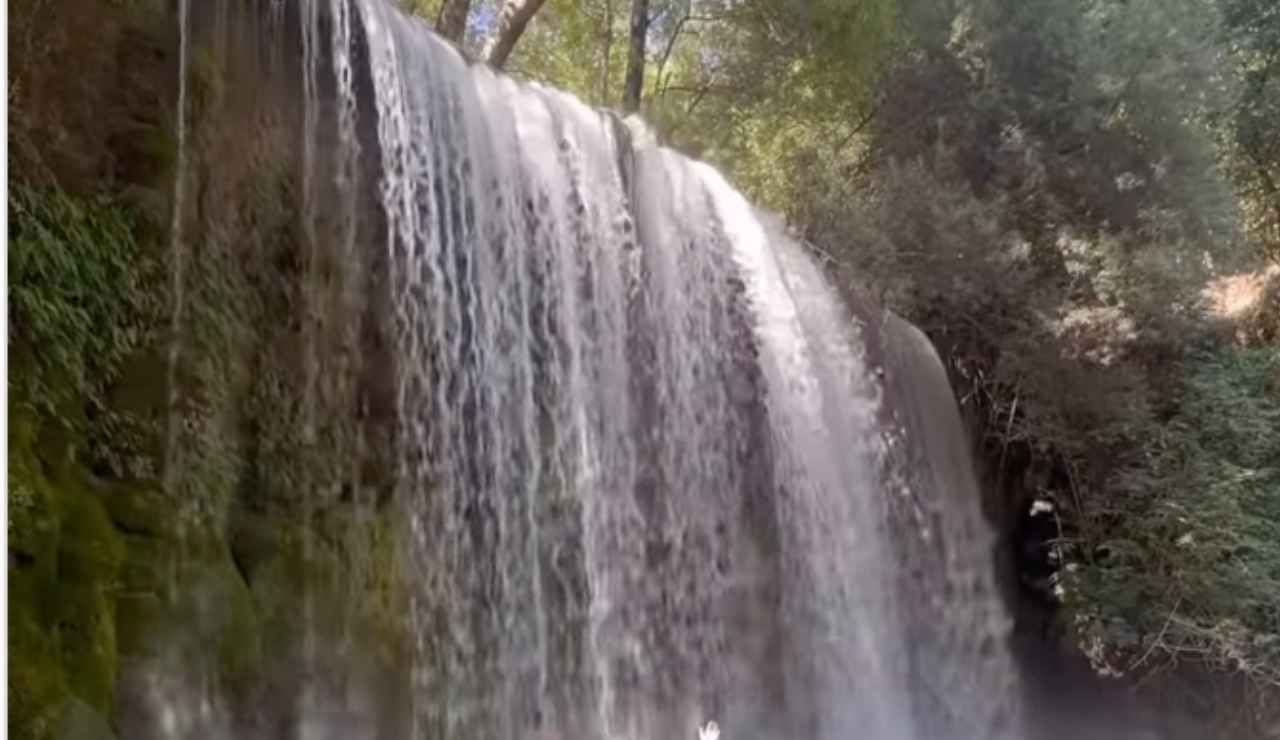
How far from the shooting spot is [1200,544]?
837 cm

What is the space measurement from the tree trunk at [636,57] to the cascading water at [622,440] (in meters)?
3.70

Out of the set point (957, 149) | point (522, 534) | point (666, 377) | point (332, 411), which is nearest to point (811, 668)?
point (666, 377)

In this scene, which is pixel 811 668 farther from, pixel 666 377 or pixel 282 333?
pixel 282 333

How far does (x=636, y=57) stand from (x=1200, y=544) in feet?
22.1

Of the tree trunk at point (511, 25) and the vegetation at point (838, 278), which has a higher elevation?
the tree trunk at point (511, 25)

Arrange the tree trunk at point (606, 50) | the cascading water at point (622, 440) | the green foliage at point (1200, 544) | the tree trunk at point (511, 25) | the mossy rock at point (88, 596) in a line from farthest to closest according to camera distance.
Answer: the tree trunk at point (606, 50) → the tree trunk at point (511, 25) → the green foliage at point (1200, 544) → the cascading water at point (622, 440) → the mossy rock at point (88, 596)

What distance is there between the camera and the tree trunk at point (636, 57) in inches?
463

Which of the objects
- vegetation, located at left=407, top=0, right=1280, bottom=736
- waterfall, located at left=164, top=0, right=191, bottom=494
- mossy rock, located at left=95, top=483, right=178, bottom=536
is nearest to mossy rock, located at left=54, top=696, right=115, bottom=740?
mossy rock, located at left=95, top=483, right=178, bottom=536

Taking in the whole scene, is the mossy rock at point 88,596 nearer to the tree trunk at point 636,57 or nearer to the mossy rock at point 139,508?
the mossy rock at point 139,508

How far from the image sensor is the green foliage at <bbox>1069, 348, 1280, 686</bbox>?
825 cm

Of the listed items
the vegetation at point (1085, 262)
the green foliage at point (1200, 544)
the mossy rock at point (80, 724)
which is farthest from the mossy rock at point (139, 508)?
the green foliage at point (1200, 544)

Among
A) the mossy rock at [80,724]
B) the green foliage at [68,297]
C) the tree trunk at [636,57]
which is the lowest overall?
the mossy rock at [80,724]

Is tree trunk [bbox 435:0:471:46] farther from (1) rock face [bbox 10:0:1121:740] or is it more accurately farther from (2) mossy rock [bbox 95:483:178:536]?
(2) mossy rock [bbox 95:483:178:536]

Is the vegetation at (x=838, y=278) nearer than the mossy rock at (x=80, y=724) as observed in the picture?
No
